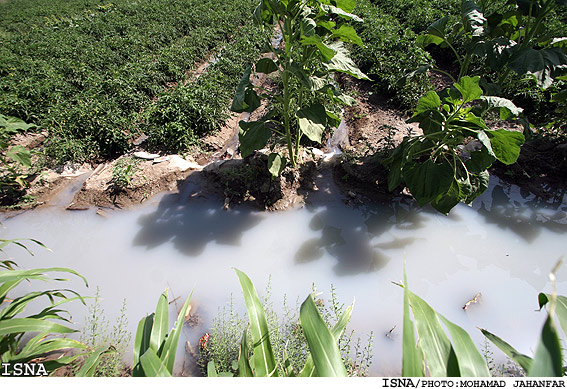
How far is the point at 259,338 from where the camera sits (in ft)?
3.88

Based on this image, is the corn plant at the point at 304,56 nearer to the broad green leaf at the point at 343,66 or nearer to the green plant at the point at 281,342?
the broad green leaf at the point at 343,66

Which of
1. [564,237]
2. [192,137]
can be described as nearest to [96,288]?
[192,137]

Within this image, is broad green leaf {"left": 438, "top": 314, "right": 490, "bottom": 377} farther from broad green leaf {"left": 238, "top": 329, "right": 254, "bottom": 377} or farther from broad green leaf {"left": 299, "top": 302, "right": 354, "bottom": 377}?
broad green leaf {"left": 238, "top": 329, "right": 254, "bottom": 377}

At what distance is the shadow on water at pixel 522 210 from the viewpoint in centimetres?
250

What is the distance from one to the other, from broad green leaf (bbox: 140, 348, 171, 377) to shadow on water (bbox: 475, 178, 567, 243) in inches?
111

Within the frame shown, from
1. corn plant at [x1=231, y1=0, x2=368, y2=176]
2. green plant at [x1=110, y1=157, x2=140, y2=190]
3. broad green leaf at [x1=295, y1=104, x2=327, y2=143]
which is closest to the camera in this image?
corn plant at [x1=231, y1=0, x2=368, y2=176]

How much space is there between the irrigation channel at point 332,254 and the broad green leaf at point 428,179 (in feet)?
1.74

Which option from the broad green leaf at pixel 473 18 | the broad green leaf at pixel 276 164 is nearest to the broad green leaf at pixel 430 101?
the broad green leaf at pixel 473 18

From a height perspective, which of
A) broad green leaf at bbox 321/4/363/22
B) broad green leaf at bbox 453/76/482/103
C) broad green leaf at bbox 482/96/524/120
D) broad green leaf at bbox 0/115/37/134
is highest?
broad green leaf at bbox 321/4/363/22

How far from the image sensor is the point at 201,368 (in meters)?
1.72

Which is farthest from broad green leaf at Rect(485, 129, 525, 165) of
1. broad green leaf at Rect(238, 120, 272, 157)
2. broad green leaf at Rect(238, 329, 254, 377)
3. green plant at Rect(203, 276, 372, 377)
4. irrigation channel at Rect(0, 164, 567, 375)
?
broad green leaf at Rect(238, 329, 254, 377)

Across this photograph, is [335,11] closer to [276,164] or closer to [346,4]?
[346,4]

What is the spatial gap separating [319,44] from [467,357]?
1859 millimetres

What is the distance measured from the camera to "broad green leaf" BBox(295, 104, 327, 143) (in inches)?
89.0
